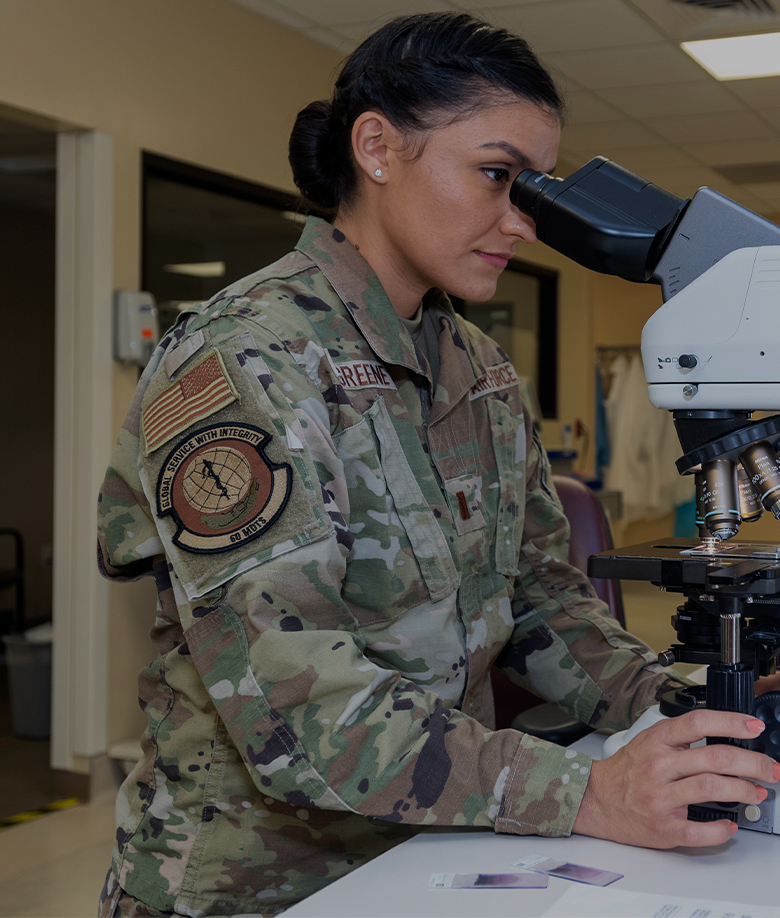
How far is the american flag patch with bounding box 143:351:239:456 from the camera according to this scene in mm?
997

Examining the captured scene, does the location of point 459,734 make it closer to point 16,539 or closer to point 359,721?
point 359,721

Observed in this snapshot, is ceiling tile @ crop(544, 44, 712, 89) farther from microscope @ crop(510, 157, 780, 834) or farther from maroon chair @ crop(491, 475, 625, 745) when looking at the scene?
microscope @ crop(510, 157, 780, 834)

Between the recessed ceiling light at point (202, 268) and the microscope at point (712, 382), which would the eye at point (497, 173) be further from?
the recessed ceiling light at point (202, 268)

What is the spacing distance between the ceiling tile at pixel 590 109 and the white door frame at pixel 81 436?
2.58 meters

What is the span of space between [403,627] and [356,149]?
0.57m

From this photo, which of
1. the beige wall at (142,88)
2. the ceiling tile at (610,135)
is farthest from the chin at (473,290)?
the ceiling tile at (610,135)

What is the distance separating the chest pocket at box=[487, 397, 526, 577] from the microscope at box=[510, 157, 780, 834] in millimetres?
219

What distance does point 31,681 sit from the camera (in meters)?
3.87

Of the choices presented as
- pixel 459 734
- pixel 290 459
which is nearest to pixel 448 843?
pixel 459 734

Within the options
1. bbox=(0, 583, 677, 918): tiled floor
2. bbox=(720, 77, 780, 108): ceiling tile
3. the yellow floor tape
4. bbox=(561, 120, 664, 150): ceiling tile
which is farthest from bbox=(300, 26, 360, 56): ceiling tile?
the yellow floor tape

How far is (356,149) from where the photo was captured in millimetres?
1230

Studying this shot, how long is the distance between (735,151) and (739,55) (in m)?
1.64

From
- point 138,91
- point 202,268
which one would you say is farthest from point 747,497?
point 202,268

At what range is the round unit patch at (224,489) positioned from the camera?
3.17ft
